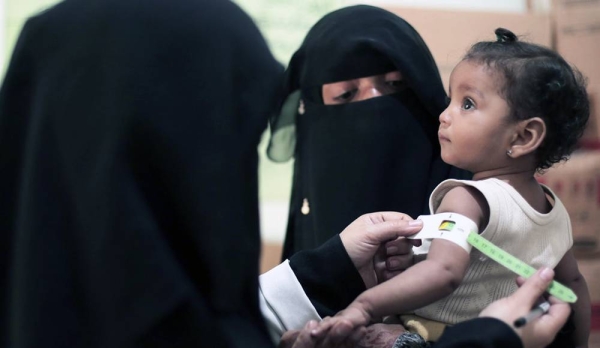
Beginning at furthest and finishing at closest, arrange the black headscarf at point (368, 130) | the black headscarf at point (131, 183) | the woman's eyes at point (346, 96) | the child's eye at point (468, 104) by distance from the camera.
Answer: the woman's eyes at point (346, 96)
the black headscarf at point (368, 130)
the child's eye at point (468, 104)
the black headscarf at point (131, 183)

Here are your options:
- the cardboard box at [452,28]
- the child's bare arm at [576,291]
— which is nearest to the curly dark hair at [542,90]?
the child's bare arm at [576,291]

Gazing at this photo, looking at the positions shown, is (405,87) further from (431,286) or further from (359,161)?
(431,286)

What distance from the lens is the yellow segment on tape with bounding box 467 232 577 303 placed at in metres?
1.09

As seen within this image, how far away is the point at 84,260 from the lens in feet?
2.94

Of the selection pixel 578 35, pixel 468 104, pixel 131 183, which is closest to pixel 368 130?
pixel 468 104

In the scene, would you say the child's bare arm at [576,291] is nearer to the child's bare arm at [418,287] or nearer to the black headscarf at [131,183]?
the child's bare arm at [418,287]

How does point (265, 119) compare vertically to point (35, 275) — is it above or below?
above

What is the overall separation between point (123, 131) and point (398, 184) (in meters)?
1.10

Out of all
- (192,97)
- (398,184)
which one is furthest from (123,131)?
(398,184)

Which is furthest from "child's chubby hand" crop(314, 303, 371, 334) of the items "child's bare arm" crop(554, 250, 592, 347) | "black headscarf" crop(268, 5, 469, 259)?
"black headscarf" crop(268, 5, 469, 259)

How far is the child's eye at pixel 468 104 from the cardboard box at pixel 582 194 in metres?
1.83

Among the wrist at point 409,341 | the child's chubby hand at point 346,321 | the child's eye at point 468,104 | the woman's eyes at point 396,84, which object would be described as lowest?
the wrist at point 409,341

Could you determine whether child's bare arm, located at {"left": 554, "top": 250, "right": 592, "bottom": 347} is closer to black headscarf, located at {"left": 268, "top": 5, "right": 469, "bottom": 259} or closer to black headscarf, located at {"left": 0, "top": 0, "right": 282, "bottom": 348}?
black headscarf, located at {"left": 268, "top": 5, "right": 469, "bottom": 259}

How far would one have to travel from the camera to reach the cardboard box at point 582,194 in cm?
305
